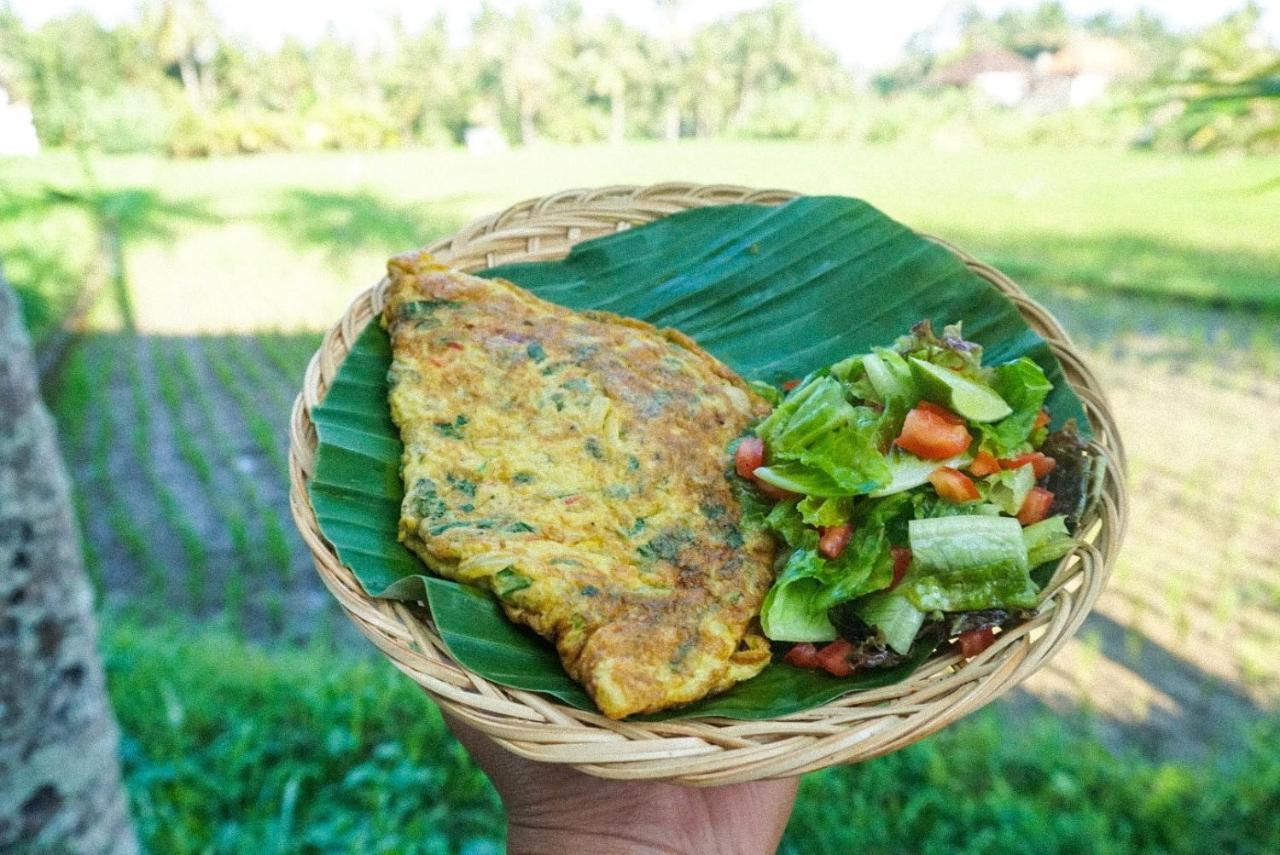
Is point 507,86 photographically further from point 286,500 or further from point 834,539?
point 834,539

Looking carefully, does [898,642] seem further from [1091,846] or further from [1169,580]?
[1169,580]

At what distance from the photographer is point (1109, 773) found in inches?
145

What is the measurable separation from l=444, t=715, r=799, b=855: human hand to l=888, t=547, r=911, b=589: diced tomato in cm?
57

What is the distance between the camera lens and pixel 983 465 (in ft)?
6.74

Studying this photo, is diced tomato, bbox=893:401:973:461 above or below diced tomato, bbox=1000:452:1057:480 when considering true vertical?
above

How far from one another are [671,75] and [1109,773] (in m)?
27.5

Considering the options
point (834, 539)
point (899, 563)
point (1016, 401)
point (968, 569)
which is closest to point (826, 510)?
point (834, 539)

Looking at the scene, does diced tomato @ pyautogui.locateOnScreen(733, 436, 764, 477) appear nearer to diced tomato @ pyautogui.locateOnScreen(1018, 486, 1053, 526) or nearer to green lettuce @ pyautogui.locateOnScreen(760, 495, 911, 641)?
green lettuce @ pyautogui.locateOnScreen(760, 495, 911, 641)

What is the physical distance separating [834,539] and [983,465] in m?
0.38

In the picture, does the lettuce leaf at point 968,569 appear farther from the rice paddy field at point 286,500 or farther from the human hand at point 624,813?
the rice paddy field at point 286,500

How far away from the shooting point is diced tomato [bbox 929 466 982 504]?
200cm

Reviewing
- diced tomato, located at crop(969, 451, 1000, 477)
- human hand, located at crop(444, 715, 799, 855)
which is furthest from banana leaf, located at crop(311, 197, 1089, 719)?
human hand, located at crop(444, 715, 799, 855)

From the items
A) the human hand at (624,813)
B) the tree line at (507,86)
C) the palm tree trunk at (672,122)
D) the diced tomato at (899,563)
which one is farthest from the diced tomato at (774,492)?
the palm tree trunk at (672,122)

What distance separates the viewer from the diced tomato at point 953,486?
1998 mm
